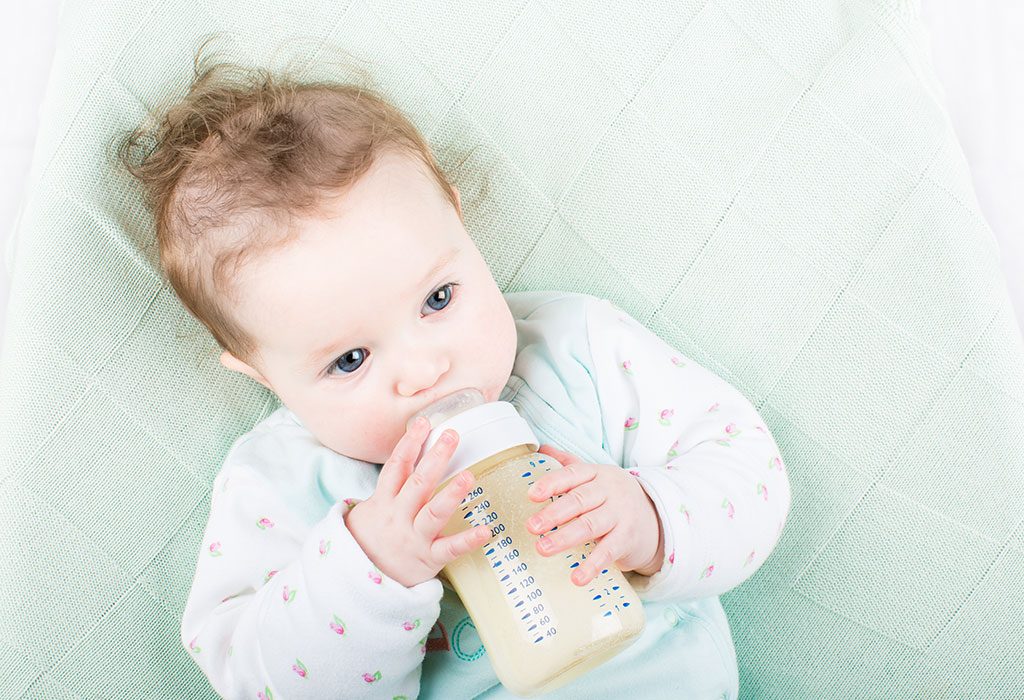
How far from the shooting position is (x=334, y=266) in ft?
3.03

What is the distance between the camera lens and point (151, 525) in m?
1.17

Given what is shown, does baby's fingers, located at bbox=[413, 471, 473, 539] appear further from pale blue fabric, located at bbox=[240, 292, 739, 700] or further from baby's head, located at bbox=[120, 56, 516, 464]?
pale blue fabric, located at bbox=[240, 292, 739, 700]

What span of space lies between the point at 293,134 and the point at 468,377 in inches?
11.8

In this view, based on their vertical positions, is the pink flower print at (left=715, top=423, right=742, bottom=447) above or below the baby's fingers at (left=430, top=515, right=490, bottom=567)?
above

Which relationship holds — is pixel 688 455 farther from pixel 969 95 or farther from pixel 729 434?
pixel 969 95

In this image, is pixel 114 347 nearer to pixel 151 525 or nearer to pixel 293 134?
pixel 151 525

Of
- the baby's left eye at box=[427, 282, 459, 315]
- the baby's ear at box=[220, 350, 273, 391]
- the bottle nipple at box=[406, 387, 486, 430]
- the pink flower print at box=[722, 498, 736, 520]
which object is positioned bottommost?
the baby's ear at box=[220, 350, 273, 391]

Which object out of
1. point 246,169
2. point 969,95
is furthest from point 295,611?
point 969,95

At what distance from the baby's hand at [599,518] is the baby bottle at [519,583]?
2 centimetres

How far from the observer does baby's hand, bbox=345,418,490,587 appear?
2.71ft

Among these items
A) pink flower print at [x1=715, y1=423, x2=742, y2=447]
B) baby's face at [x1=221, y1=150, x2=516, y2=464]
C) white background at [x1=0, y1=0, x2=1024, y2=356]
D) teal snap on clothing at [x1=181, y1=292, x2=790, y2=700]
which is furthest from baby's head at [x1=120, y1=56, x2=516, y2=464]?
white background at [x1=0, y1=0, x2=1024, y2=356]

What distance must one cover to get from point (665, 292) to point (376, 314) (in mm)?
459

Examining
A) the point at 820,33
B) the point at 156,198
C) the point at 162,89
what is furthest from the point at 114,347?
the point at 820,33

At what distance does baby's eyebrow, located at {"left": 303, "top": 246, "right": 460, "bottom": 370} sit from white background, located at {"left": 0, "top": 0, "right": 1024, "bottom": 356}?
2.59 feet
